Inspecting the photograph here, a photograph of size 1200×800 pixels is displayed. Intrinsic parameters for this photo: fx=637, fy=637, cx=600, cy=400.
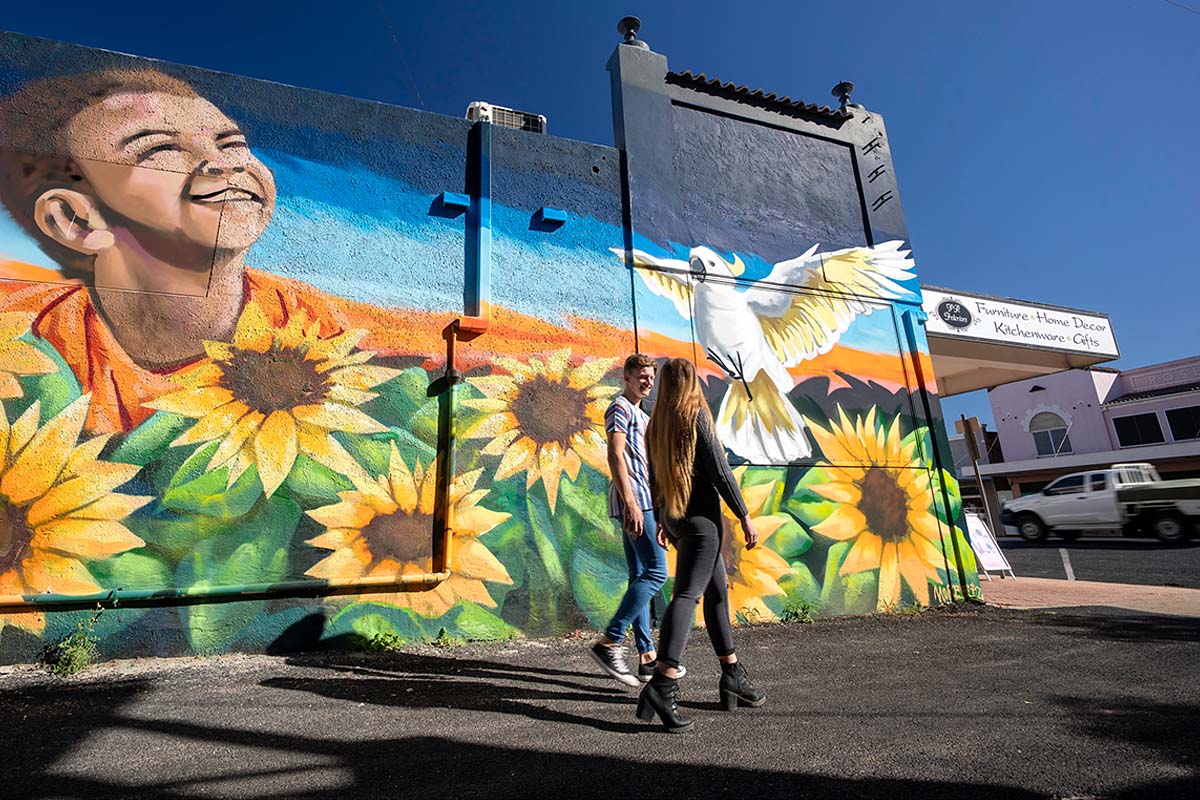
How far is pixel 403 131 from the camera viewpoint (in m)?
5.10

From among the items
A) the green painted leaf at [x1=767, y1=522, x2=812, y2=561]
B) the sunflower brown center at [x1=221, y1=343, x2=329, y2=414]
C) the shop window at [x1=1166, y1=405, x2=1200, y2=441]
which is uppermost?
the shop window at [x1=1166, y1=405, x2=1200, y2=441]

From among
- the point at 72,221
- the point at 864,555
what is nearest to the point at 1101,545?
the point at 864,555

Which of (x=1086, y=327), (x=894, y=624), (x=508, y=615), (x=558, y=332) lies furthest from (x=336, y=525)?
(x=1086, y=327)

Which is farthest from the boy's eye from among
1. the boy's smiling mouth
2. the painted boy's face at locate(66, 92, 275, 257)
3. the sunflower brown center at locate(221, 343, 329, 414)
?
the sunflower brown center at locate(221, 343, 329, 414)

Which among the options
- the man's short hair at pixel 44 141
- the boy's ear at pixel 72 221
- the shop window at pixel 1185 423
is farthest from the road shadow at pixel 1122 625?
the shop window at pixel 1185 423

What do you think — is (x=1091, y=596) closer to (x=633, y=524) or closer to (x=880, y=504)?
(x=880, y=504)

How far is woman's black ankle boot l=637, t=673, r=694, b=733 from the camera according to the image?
2.42 meters

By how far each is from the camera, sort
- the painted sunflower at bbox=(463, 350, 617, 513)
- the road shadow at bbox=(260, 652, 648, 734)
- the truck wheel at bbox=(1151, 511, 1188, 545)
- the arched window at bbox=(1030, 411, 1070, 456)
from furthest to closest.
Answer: the arched window at bbox=(1030, 411, 1070, 456) → the truck wheel at bbox=(1151, 511, 1188, 545) → the painted sunflower at bbox=(463, 350, 617, 513) → the road shadow at bbox=(260, 652, 648, 734)

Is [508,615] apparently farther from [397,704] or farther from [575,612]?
[397,704]

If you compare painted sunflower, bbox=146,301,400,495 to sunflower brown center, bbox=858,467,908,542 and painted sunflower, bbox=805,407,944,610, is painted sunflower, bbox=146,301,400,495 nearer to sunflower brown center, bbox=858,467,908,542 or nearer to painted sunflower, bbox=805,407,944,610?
painted sunflower, bbox=805,407,944,610

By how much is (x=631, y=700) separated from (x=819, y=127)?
6497 millimetres

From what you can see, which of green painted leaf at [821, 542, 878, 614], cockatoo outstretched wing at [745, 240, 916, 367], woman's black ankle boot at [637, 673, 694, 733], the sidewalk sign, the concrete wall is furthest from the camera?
the concrete wall

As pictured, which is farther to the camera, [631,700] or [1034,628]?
[1034,628]

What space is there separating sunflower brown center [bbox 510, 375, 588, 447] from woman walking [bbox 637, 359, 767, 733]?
2027 millimetres
